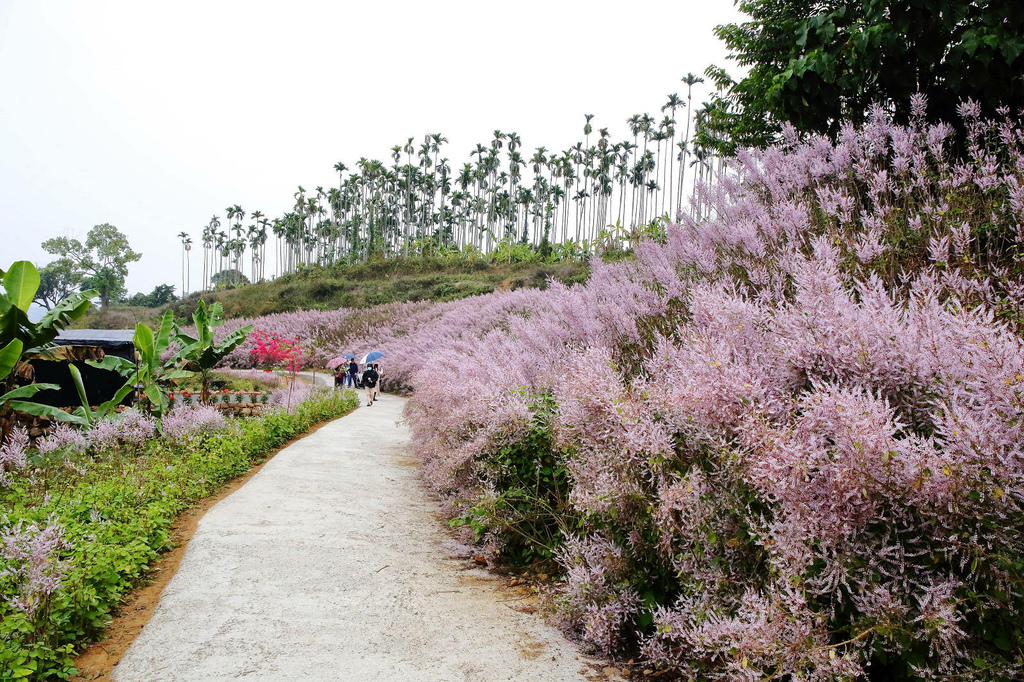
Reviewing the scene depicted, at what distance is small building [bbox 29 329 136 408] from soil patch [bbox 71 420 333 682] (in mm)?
5231

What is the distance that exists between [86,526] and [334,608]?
6.10 ft

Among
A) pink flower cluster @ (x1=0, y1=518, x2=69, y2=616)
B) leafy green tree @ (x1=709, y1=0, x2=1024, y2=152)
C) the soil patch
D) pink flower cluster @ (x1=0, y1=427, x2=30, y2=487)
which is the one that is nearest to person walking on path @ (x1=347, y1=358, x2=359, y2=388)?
pink flower cluster @ (x1=0, y1=427, x2=30, y2=487)

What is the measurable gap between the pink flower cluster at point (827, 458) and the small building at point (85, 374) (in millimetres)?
8793

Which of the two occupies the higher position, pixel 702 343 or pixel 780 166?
pixel 780 166

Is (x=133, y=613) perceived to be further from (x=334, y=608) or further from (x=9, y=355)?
(x=9, y=355)

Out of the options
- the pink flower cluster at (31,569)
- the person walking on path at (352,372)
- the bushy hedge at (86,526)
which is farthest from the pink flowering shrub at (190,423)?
the person walking on path at (352,372)

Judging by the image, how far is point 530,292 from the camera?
15.9 meters

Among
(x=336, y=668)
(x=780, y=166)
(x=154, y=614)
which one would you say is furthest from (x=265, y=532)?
(x=780, y=166)

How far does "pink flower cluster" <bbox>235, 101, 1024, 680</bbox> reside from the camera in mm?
1820

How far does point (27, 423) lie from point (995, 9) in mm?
12085

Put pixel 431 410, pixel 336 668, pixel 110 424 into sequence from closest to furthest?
pixel 336 668
pixel 431 410
pixel 110 424

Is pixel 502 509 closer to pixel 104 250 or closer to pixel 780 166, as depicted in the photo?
pixel 780 166

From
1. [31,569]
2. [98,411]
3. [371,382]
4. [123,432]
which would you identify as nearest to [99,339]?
[371,382]

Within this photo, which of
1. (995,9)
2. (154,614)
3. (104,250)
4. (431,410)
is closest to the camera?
(154,614)
